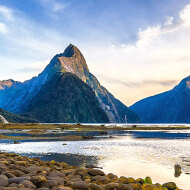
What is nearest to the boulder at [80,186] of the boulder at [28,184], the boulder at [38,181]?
the boulder at [38,181]

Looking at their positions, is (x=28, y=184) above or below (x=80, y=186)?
above

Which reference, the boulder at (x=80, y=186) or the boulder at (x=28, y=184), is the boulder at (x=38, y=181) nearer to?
the boulder at (x=28, y=184)

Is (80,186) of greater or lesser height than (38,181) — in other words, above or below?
below

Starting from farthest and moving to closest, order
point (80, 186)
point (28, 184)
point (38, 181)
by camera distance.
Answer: point (80, 186), point (38, 181), point (28, 184)

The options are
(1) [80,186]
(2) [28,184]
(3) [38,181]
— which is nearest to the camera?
(2) [28,184]

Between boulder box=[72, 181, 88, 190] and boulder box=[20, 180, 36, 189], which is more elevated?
boulder box=[20, 180, 36, 189]

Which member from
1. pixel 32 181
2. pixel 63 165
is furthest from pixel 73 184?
pixel 63 165

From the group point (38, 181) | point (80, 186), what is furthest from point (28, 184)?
point (80, 186)

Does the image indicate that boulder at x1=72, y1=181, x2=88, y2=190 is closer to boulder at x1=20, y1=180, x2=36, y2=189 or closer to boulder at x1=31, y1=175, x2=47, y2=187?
boulder at x1=31, y1=175, x2=47, y2=187

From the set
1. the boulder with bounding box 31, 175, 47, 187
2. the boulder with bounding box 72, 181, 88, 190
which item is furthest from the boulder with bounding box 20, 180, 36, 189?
the boulder with bounding box 72, 181, 88, 190

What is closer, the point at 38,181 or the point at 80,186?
the point at 38,181

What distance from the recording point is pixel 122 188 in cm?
1368

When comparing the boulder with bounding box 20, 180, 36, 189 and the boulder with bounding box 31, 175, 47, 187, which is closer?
the boulder with bounding box 20, 180, 36, 189

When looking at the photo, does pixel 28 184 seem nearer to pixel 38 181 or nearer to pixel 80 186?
pixel 38 181
